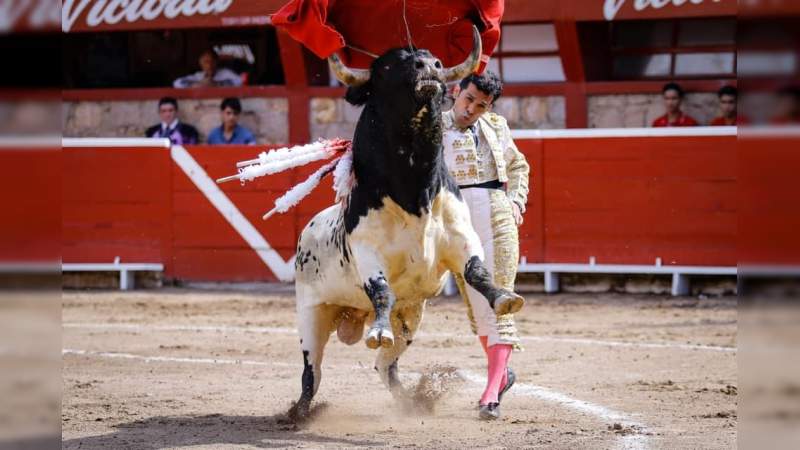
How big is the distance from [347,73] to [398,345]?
1.15 metres

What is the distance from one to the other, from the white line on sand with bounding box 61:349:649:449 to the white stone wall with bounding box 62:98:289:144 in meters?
4.75

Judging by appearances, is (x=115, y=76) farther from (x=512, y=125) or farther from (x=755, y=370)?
A: (x=755, y=370)

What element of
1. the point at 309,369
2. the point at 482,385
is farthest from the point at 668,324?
the point at 309,369

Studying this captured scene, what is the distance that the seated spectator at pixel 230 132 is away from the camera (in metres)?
10.7

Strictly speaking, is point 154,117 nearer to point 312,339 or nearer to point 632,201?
point 632,201

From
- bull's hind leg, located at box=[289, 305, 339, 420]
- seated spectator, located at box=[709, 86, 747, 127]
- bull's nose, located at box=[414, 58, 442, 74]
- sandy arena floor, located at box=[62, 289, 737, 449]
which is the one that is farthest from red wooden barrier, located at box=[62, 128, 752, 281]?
bull's nose, located at box=[414, 58, 442, 74]

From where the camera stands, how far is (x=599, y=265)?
957 cm

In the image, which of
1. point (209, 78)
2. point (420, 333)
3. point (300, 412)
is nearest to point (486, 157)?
point (300, 412)

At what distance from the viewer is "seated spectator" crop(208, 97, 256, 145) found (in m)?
10.7

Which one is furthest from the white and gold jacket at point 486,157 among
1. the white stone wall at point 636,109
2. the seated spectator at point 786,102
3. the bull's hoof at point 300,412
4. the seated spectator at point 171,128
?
the seated spectator at point 171,128

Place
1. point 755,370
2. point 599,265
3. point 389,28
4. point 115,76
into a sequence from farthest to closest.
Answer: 1. point 115,76
2. point 599,265
3. point 389,28
4. point 755,370

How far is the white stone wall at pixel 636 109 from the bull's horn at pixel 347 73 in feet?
21.2

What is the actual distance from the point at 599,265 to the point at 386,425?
5039 mm

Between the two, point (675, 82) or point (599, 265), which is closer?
point (599, 265)
